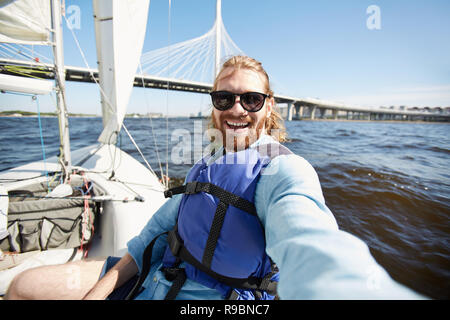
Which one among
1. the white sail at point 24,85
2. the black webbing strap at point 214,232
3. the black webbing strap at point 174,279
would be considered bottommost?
the black webbing strap at point 174,279

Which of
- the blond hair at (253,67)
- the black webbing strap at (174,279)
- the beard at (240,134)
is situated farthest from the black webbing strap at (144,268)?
the blond hair at (253,67)

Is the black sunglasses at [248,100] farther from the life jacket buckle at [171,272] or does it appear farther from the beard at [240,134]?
the life jacket buckle at [171,272]

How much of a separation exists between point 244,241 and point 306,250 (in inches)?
15.4

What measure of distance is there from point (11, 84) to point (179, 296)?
2685 millimetres

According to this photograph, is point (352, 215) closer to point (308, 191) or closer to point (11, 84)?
point (308, 191)

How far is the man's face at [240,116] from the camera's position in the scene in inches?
45.7

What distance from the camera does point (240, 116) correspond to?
1185mm

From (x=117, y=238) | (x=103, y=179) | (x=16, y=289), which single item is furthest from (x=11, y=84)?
(x=16, y=289)

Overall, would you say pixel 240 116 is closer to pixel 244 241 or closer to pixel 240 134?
pixel 240 134

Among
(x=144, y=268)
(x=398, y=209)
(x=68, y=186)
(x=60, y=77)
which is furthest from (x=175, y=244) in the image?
(x=398, y=209)

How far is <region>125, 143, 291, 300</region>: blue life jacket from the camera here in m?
0.86
